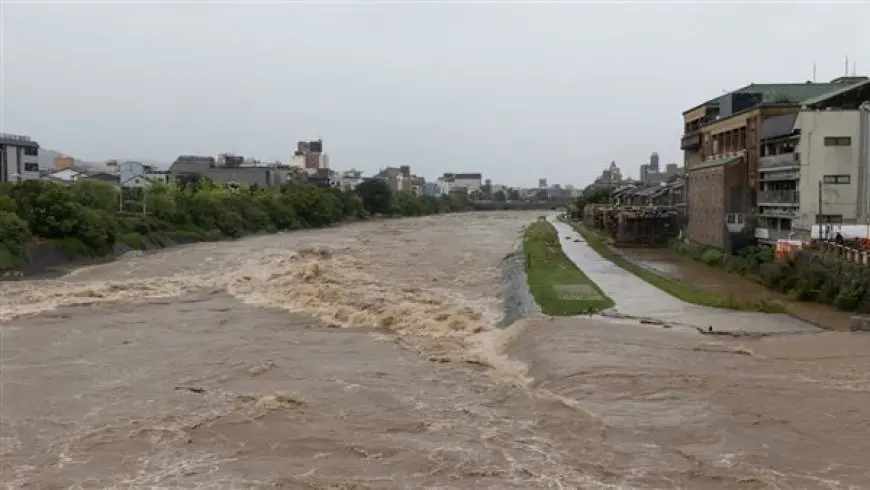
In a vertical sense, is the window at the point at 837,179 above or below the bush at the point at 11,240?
above

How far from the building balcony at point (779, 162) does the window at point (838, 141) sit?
43.6 inches

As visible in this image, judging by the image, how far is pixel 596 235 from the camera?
54500 mm

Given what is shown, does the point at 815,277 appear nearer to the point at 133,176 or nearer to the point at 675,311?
the point at 675,311

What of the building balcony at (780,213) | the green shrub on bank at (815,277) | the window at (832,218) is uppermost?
the building balcony at (780,213)

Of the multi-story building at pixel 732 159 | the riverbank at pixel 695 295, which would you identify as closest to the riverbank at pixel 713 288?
the riverbank at pixel 695 295

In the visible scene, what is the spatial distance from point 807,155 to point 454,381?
19.5 metres

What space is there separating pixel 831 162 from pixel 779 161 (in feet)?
8.14

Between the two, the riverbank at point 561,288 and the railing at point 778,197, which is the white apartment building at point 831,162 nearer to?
the railing at point 778,197

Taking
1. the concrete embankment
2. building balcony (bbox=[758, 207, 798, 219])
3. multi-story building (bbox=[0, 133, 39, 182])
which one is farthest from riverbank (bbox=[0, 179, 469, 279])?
building balcony (bbox=[758, 207, 798, 219])

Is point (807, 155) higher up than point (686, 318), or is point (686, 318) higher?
point (807, 155)

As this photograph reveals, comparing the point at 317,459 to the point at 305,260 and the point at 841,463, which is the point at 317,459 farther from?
the point at 305,260


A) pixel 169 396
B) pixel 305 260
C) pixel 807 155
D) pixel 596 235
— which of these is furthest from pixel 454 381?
pixel 596 235

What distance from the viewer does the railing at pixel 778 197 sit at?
2806 cm

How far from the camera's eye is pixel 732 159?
111 feet
